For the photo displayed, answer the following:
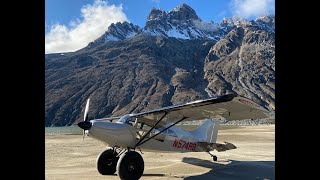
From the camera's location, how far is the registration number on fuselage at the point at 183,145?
11.5 m

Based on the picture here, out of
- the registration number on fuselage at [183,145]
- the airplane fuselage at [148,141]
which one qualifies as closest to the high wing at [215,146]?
the airplane fuselage at [148,141]

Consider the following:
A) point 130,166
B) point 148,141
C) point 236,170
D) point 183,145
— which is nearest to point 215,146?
point 236,170

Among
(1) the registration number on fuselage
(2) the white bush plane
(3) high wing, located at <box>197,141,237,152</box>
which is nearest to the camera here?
(2) the white bush plane

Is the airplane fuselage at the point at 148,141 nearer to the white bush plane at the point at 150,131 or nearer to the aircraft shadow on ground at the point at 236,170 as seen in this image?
the white bush plane at the point at 150,131

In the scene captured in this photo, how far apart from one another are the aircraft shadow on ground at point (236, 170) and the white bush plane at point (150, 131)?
3.49ft

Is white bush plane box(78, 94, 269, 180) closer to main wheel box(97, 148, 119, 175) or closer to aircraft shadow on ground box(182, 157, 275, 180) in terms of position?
main wheel box(97, 148, 119, 175)

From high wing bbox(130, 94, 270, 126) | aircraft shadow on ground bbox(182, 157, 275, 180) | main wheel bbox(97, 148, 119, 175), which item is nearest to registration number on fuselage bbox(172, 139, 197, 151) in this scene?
high wing bbox(130, 94, 270, 126)

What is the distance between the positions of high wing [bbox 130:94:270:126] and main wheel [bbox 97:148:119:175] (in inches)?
56.0

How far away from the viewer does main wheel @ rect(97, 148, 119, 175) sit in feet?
34.3

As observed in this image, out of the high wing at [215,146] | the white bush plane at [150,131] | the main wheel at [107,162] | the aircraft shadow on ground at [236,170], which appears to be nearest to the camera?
the white bush plane at [150,131]
